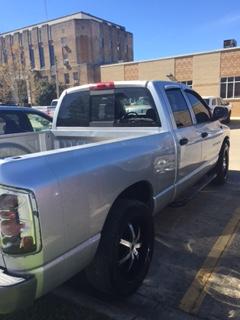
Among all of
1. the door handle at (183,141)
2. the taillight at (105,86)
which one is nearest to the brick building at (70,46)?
the taillight at (105,86)

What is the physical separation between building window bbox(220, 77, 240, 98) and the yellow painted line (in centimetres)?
2790

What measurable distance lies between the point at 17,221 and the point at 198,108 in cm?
379

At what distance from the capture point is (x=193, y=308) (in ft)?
9.40

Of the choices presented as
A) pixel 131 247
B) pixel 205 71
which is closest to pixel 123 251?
pixel 131 247

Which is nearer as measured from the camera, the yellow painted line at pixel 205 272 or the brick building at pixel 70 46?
the yellow painted line at pixel 205 272

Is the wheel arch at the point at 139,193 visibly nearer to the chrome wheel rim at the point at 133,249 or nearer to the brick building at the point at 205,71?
the chrome wheel rim at the point at 133,249

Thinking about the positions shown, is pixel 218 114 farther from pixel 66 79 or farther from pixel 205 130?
pixel 66 79

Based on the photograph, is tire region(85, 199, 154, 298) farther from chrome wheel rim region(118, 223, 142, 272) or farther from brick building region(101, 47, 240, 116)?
brick building region(101, 47, 240, 116)

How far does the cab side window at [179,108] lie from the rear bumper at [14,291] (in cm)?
267

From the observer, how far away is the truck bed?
3779 millimetres

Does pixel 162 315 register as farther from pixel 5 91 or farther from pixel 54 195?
pixel 5 91

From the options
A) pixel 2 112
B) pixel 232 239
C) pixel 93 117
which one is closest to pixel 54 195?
pixel 93 117

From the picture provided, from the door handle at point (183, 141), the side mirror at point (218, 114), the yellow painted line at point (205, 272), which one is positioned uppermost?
the side mirror at point (218, 114)

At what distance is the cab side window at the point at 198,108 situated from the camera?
4.90 m
